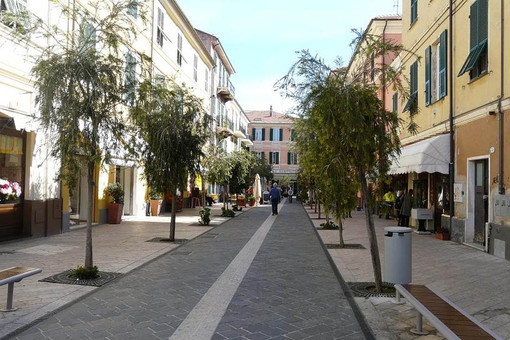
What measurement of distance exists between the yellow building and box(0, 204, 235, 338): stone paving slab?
637 cm

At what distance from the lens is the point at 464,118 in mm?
11703

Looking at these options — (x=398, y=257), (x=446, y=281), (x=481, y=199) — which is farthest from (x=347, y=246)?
(x=398, y=257)

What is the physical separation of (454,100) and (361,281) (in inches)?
286

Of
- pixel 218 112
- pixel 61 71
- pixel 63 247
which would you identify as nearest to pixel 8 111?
pixel 63 247

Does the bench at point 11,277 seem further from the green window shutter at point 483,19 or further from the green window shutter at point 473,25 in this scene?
the green window shutter at point 473,25

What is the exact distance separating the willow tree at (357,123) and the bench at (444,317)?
181 cm

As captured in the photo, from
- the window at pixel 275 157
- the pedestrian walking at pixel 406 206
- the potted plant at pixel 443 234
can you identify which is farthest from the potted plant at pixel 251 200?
the window at pixel 275 157

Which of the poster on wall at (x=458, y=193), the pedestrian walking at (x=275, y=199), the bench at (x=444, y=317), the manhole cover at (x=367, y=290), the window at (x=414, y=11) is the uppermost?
the window at (x=414, y=11)

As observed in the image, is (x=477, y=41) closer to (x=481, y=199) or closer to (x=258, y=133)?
(x=481, y=199)

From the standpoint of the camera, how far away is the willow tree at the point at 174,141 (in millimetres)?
11352

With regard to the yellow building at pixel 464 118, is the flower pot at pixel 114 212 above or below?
below

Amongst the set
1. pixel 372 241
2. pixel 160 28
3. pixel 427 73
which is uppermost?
pixel 160 28

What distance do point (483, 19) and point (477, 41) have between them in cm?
53

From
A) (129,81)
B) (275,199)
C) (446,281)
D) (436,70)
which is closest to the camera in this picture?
(446,281)
